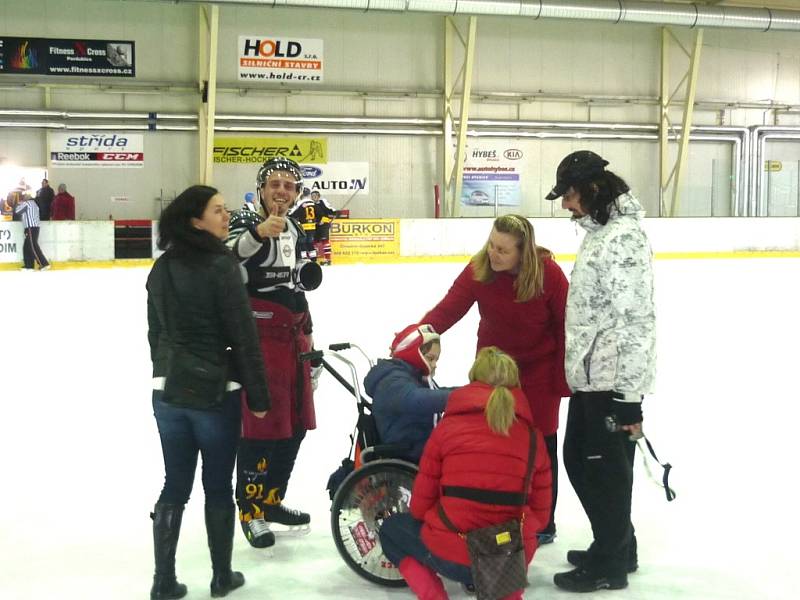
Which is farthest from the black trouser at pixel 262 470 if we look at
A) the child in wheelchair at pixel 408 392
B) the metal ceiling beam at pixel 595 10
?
the metal ceiling beam at pixel 595 10

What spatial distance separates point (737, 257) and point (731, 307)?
8725 millimetres

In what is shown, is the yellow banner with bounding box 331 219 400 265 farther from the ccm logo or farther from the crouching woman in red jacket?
the crouching woman in red jacket

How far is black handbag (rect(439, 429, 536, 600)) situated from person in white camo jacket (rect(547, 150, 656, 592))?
422 mm

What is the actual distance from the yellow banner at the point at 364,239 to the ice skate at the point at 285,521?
14902mm

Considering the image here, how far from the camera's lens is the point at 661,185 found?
73.4 feet

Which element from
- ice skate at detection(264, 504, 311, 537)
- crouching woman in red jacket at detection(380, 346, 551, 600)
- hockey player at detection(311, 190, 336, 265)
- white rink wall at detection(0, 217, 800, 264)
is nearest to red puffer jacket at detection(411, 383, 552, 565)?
crouching woman in red jacket at detection(380, 346, 551, 600)

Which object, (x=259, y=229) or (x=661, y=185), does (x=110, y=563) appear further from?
(x=661, y=185)

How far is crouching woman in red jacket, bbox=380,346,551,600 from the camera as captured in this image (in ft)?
8.49

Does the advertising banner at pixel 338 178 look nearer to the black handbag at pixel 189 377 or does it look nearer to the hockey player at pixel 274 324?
the hockey player at pixel 274 324

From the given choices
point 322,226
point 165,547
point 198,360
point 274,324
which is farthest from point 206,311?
point 322,226

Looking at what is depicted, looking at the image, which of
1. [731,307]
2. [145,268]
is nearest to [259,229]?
[731,307]

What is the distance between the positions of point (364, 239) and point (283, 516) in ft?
49.5

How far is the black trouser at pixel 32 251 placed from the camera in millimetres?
16219

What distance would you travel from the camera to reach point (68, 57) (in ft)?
65.5
